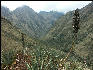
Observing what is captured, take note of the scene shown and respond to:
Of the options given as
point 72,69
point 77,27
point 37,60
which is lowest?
point 72,69

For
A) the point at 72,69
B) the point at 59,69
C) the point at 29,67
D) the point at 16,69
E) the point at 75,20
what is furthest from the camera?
the point at 75,20

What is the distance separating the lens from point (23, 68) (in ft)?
34.2

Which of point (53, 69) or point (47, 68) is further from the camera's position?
point (53, 69)

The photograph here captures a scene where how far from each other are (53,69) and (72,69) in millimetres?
1905

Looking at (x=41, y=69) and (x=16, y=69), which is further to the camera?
→ (x=16, y=69)

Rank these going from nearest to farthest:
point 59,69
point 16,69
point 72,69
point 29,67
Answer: point 29,67 → point 59,69 → point 16,69 → point 72,69

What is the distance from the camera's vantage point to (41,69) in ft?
30.8

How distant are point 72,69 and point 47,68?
2637mm

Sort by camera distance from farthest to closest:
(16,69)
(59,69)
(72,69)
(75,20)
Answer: (75,20) → (72,69) → (16,69) → (59,69)

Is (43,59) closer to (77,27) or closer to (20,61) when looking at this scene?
(20,61)

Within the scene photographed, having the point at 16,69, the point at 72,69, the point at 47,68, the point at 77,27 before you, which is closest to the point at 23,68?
the point at 16,69

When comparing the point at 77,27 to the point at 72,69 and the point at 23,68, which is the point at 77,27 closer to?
the point at 72,69

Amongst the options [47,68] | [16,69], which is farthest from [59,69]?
[16,69]

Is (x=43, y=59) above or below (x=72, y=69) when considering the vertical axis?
above
